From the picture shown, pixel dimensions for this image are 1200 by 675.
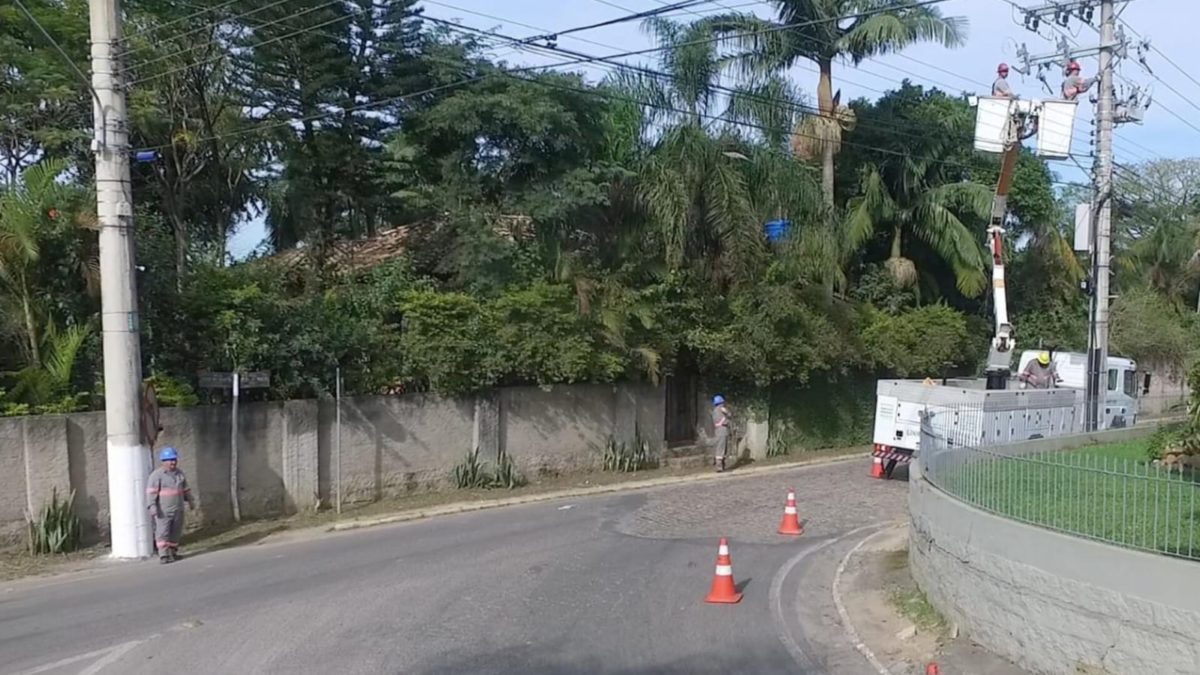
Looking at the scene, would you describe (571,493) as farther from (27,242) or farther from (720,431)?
(27,242)

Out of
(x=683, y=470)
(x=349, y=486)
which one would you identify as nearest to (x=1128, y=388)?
(x=683, y=470)

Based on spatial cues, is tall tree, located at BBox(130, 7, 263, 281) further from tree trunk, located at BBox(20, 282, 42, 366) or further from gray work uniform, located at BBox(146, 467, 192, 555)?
gray work uniform, located at BBox(146, 467, 192, 555)

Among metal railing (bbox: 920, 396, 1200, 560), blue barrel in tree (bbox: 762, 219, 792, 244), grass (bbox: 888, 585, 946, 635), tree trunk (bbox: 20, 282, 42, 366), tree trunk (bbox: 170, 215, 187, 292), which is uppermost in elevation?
blue barrel in tree (bbox: 762, 219, 792, 244)

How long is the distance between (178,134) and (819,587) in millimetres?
16207

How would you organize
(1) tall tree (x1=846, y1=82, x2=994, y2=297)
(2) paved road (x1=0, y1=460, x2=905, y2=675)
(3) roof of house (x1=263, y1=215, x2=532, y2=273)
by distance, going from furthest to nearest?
(1) tall tree (x1=846, y1=82, x2=994, y2=297)
(3) roof of house (x1=263, y1=215, x2=532, y2=273)
(2) paved road (x1=0, y1=460, x2=905, y2=675)

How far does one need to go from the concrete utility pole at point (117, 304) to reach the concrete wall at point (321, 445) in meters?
1.23

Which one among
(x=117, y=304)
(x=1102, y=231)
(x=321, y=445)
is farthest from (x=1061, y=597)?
(x=1102, y=231)

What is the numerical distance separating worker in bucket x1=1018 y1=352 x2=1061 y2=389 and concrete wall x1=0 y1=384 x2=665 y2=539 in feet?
30.0

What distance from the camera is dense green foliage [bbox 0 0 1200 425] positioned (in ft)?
52.5

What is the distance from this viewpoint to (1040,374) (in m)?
24.7

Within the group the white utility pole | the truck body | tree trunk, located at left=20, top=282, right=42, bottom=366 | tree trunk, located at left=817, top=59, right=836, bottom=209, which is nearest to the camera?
tree trunk, located at left=20, top=282, right=42, bottom=366

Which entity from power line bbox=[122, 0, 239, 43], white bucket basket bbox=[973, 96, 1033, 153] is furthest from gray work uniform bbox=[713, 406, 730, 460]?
power line bbox=[122, 0, 239, 43]

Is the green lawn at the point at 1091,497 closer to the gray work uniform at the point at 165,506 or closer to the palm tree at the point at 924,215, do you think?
the gray work uniform at the point at 165,506

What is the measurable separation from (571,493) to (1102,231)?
12.8 metres
